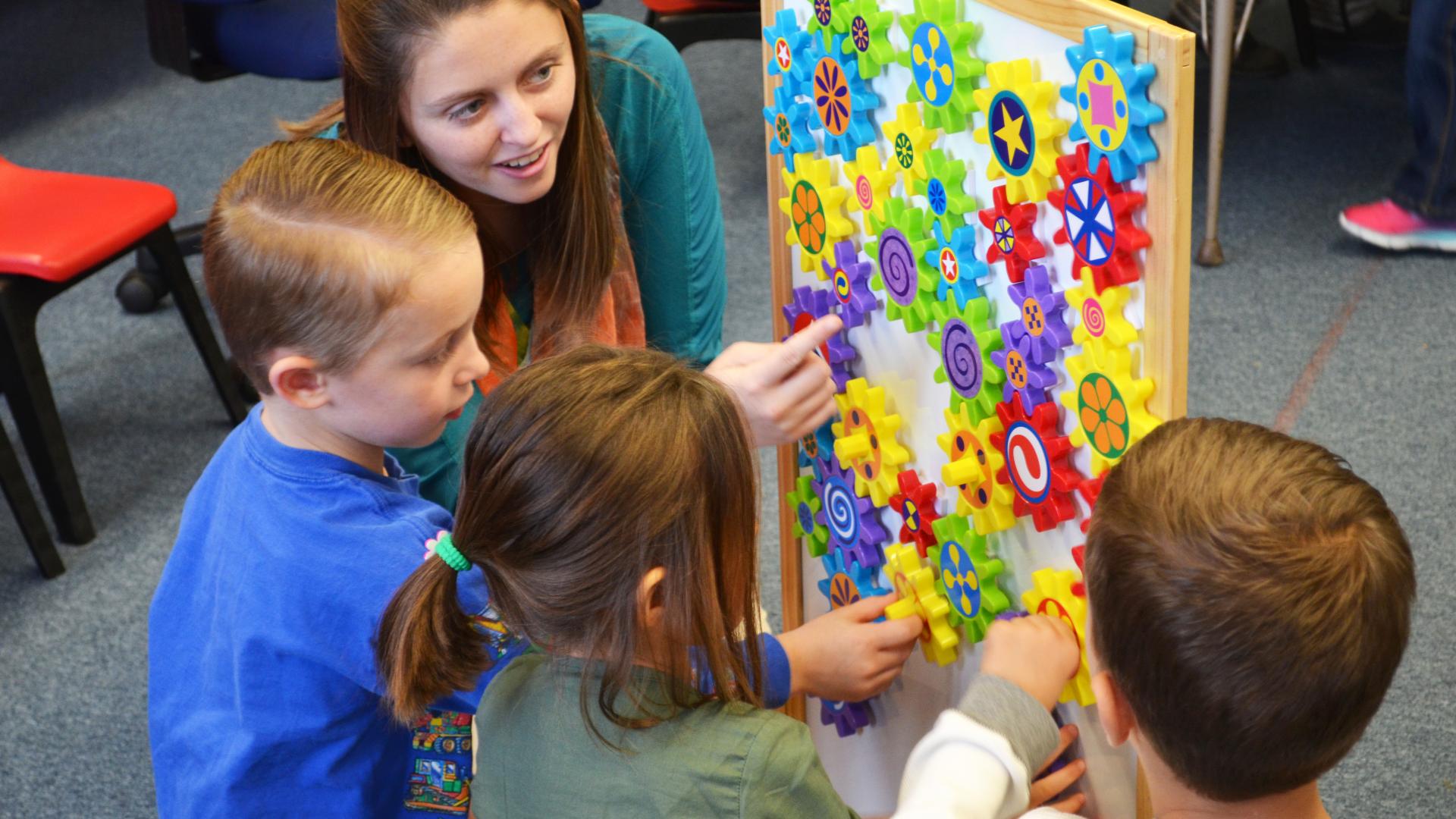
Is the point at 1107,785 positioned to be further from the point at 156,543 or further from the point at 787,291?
the point at 156,543

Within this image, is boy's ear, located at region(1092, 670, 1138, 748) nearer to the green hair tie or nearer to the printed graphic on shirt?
the green hair tie

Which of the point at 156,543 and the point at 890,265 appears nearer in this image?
the point at 890,265

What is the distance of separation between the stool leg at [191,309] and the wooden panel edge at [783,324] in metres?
1.18

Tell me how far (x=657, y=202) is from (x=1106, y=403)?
556 millimetres

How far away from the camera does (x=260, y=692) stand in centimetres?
98

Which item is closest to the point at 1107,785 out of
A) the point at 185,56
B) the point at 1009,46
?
the point at 1009,46

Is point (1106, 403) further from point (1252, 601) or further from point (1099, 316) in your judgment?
point (1252, 601)

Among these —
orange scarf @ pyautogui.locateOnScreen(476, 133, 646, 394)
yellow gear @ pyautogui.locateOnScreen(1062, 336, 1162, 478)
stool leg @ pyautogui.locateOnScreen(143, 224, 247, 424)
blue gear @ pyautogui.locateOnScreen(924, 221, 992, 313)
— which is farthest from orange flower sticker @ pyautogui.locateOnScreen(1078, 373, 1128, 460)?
stool leg @ pyautogui.locateOnScreen(143, 224, 247, 424)

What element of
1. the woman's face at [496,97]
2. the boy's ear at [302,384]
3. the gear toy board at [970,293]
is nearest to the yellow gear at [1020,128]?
the gear toy board at [970,293]

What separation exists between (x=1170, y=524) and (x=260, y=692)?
2.03ft

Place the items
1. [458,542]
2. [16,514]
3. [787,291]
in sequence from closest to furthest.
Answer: [458,542]
[787,291]
[16,514]

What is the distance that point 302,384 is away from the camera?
3.12 feet

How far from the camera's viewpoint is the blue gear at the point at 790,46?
1.03 metres

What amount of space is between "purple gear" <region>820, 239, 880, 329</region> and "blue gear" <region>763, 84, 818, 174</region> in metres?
0.08
